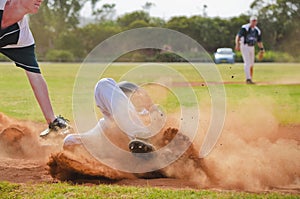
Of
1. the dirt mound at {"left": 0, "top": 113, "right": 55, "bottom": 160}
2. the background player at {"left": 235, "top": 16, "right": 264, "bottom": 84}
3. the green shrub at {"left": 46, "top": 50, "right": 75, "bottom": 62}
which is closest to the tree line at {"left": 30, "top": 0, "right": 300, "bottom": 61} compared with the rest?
the green shrub at {"left": 46, "top": 50, "right": 75, "bottom": 62}

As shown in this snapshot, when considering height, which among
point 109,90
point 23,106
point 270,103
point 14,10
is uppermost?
point 14,10

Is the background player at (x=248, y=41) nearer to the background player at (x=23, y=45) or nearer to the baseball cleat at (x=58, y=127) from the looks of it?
the background player at (x=23, y=45)

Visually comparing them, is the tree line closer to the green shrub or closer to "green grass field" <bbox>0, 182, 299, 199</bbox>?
the green shrub

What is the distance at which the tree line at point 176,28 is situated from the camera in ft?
130

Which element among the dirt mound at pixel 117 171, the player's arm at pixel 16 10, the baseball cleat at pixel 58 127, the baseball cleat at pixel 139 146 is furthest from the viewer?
the baseball cleat at pixel 58 127

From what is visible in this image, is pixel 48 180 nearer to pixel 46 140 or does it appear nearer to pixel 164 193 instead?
pixel 164 193

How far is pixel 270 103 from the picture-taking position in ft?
30.6

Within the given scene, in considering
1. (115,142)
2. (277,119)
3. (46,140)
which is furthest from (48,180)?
(277,119)

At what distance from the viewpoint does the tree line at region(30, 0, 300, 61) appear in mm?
39688

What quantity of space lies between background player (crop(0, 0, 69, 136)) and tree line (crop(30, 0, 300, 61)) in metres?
32.3

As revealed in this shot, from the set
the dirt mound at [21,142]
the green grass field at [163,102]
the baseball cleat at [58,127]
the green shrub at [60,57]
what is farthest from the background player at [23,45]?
the green shrub at [60,57]

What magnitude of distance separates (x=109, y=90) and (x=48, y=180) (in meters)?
0.90

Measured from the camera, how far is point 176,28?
132 feet

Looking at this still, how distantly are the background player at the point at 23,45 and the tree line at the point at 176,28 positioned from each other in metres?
32.3
